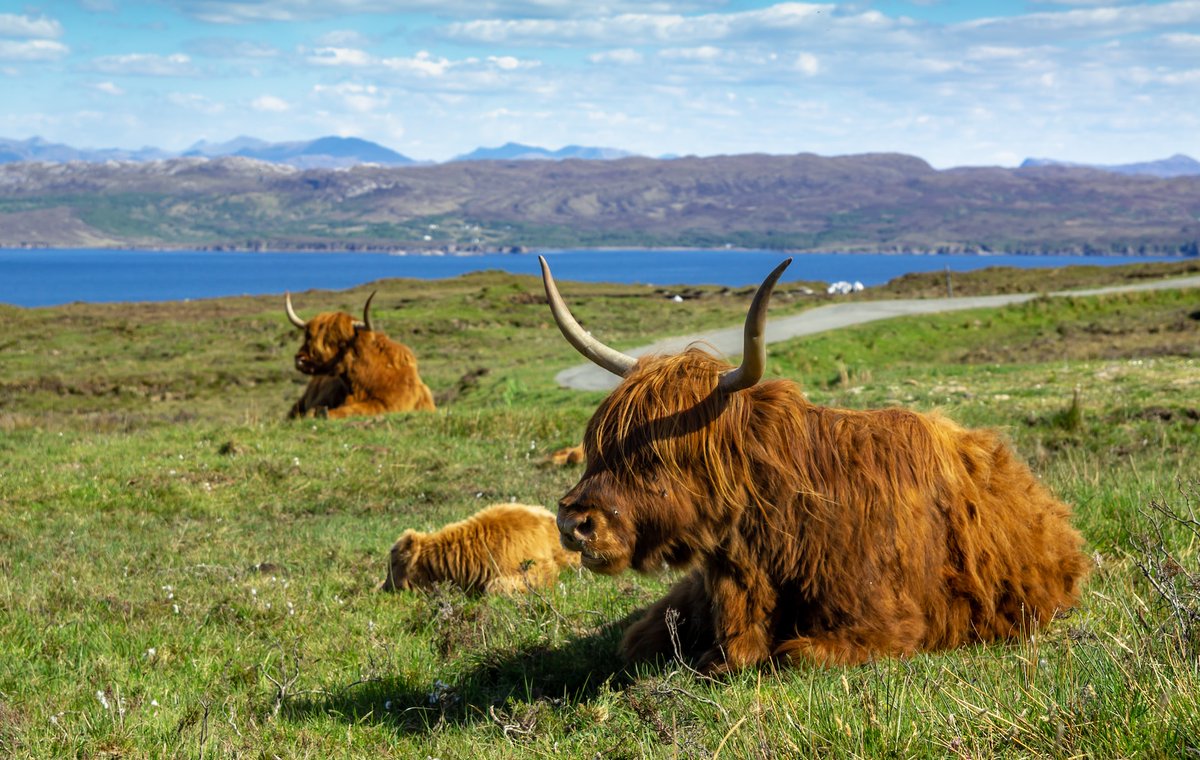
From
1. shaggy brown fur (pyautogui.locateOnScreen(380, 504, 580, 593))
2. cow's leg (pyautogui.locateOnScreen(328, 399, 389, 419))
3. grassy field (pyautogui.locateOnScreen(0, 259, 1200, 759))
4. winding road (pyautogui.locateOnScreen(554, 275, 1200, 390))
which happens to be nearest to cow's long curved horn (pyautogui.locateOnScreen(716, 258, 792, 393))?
grassy field (pyautogui.locateOnScreen(0, 259, 1200, 759))

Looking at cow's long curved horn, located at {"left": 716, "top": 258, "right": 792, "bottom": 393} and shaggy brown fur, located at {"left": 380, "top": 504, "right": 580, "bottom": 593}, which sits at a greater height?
cow's long curved horn, located at {"left": 716, "top": 258, "right": 792, "bottom": 393}

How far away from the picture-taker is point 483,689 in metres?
5.16

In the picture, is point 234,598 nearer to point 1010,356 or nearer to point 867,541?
point 867,541

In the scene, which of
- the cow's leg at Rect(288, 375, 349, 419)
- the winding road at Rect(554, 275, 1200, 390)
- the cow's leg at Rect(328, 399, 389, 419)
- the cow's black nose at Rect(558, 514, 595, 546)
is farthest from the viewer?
the winding road at Rect(554, 275, 1200, 390)

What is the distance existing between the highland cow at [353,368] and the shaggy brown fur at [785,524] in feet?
44.7

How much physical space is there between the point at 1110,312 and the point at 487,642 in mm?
31073

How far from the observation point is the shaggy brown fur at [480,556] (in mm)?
7777

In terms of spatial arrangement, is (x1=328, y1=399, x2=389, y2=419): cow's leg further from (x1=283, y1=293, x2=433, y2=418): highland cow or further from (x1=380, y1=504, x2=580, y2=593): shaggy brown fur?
(x1=380, y1=504, x2=580, y2=593): shaggy brown fur

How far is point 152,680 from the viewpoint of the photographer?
5.35 metres

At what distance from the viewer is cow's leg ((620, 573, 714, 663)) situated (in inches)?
193

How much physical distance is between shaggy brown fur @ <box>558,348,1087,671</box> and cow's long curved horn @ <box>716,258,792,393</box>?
124mm

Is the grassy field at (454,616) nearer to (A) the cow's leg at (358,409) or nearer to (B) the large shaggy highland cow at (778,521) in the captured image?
(B) the large shaggy highland cow at (778,521)

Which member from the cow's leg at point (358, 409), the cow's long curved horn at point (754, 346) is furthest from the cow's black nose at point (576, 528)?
the cow's leg at point (358, 409)

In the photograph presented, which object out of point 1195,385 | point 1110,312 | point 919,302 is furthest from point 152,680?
point 919,302
